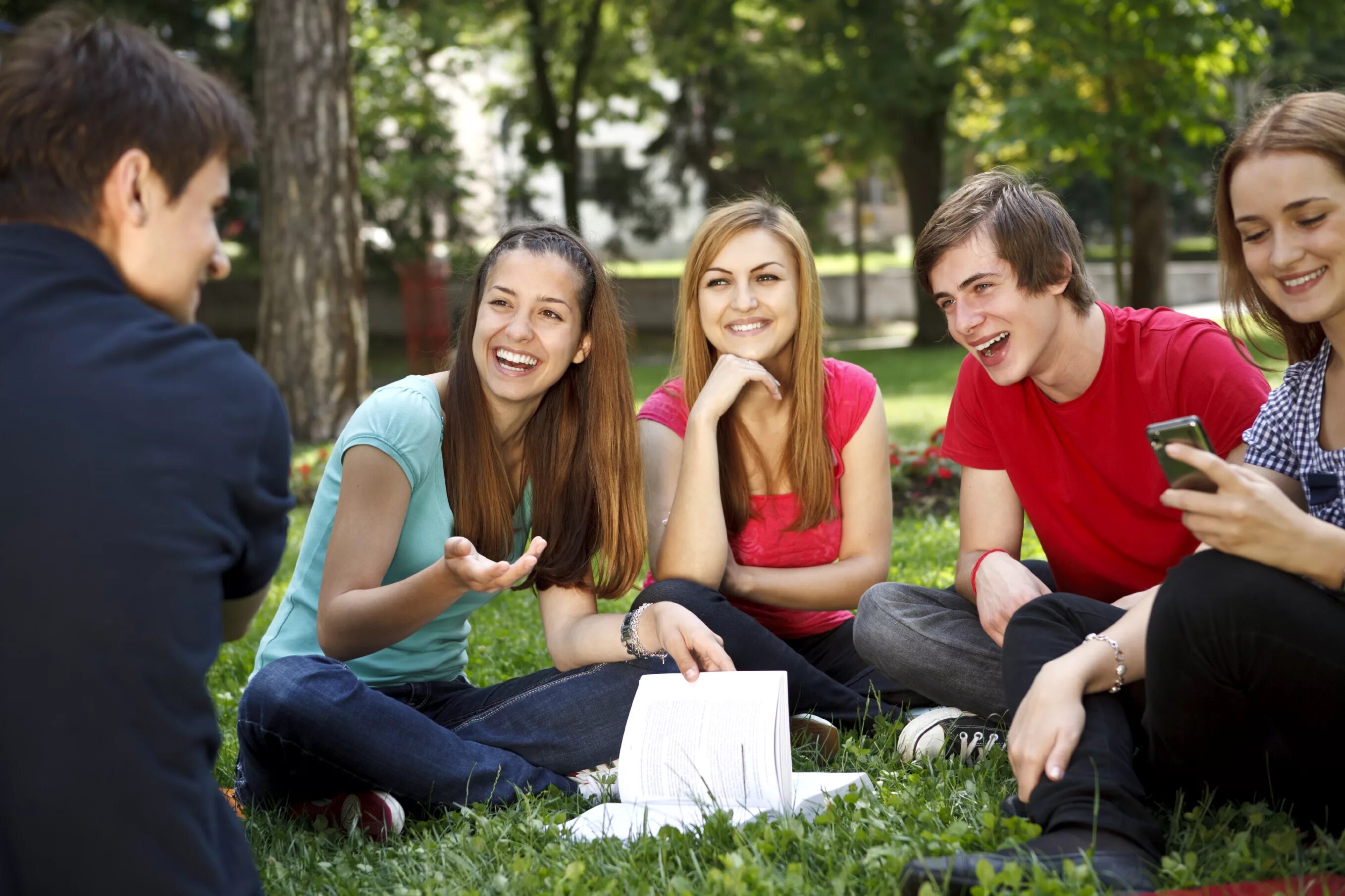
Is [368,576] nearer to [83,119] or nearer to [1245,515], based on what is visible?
[83,119]

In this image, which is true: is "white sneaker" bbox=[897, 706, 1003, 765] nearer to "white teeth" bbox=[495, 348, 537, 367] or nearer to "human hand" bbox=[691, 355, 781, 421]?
"human hand" bbox=[691, 355, 781, 421]

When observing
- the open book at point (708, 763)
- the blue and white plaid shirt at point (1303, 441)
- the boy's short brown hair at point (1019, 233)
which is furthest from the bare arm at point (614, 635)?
the blue and white plaid shirt at point (1303, 441)

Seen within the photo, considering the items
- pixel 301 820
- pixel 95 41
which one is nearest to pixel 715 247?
pixel 301 820

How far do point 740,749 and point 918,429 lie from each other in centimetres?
798

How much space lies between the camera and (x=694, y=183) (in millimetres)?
26578

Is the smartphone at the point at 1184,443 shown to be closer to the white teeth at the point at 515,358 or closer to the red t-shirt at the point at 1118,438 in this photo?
the red t-shirt at the point at 1118,438

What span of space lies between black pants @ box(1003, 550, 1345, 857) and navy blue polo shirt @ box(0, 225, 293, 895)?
61.2 inches

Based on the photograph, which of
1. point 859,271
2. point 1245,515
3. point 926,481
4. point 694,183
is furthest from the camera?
point 859,271

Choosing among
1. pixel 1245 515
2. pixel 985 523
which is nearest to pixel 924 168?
pixel 985 523

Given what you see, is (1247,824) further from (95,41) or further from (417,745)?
(95,41)

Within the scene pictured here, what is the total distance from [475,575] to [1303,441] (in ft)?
5.65

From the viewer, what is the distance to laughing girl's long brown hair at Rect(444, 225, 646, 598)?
330cm

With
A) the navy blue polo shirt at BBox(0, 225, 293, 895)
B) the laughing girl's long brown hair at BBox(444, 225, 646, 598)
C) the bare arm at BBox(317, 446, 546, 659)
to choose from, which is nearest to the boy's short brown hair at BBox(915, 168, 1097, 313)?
the laughing girl's long brown hair at BBox(444, 225, 646, 598)

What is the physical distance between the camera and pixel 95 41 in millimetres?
1727
